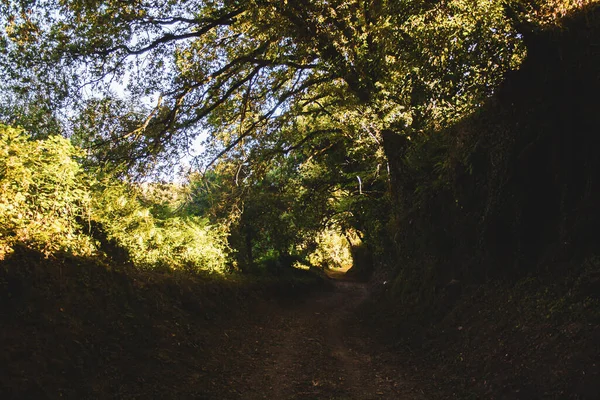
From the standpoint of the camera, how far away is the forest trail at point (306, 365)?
6531 mm

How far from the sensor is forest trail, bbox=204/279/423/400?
6.53 metres

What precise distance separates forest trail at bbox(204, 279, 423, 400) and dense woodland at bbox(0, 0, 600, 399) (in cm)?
81

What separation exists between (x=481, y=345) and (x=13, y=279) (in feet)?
24.7

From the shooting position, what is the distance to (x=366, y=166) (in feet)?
51.1

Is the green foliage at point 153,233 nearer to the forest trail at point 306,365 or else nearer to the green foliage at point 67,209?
the green foliage at point 67,209

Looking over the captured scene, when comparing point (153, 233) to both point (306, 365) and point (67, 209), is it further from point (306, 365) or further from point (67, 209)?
point (306, 365)

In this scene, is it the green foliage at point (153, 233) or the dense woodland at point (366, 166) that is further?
the green foliage at point (153, 233)

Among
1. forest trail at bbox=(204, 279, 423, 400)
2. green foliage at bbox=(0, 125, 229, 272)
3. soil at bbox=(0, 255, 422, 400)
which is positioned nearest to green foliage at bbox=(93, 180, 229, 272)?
green foliage at bbox=(0, 125, 229, 272)

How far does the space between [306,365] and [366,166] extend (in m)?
9.53

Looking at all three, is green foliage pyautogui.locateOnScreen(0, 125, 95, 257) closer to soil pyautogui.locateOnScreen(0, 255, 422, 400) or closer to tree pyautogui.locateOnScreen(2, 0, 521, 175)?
soil pyautogui.locateOnScreen(0, 255, 422, 400)

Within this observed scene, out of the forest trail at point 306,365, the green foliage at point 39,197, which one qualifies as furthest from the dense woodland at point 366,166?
the forest trail at point 306,365

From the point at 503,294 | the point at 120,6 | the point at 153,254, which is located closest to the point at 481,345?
the point at 503,294

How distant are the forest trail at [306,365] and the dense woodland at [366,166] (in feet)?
2.66

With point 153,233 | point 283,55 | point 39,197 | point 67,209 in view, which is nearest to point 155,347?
point 67,209
